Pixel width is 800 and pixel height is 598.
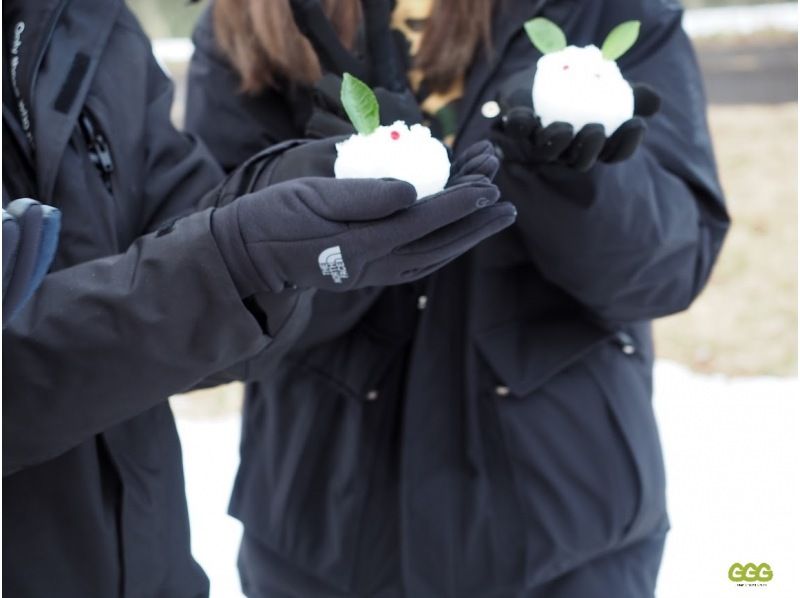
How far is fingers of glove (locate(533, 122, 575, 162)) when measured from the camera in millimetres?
1033

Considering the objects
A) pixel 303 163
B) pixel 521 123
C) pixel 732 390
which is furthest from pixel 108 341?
pixel 732 390

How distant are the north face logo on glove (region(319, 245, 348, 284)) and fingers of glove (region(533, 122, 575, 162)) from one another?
0.31 m

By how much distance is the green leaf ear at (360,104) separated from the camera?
0.94 metres

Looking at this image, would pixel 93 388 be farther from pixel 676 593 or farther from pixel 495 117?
pixel 676 593

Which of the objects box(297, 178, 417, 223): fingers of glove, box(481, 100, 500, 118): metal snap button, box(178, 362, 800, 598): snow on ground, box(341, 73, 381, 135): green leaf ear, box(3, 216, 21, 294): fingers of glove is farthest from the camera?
box(178, 362, 800, 598): snow on ground

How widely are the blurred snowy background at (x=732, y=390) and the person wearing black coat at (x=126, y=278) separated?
14.0 inches

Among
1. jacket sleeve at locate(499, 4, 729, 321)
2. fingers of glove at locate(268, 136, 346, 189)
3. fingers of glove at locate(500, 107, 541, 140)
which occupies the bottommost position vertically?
jacket sleeve at locate(499, 4, 729, 321)

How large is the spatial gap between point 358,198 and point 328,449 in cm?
54

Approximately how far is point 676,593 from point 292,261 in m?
1.28

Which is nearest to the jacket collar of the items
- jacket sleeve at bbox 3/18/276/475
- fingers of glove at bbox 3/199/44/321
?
jacket sleeve at bbox 3/18/276/475

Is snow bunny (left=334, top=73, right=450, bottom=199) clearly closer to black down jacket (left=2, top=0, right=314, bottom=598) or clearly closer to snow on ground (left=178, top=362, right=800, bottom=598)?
black down jacket (left=2, top=0, right=314, bottom=598)

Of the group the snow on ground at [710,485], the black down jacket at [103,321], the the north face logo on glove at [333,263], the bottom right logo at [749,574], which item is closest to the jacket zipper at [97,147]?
the black down jacket at [103,321]

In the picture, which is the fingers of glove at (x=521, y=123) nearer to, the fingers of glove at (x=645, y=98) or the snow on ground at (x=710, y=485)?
the fingers of glove at (x=645, y=98)

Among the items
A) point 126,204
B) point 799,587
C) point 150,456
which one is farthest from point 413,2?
point 799,587
